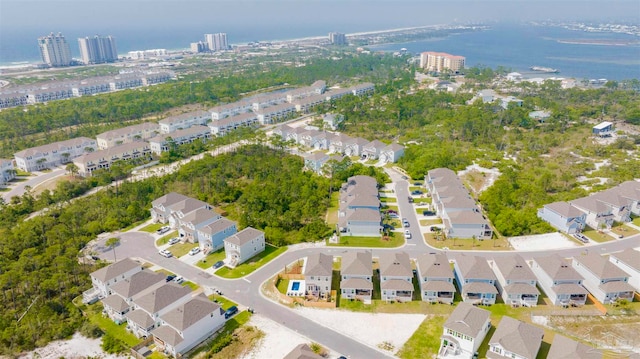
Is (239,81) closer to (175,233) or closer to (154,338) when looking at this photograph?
(175,233)

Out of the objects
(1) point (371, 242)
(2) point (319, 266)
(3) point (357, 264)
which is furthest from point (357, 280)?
(1) point (371, 242)

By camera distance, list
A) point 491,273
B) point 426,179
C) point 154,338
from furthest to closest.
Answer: point 426,179 → point 491,273 → point 154,338

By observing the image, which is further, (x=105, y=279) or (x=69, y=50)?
(x=69, y=50)

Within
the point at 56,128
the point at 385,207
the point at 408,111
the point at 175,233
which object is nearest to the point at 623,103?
the point at 408,111

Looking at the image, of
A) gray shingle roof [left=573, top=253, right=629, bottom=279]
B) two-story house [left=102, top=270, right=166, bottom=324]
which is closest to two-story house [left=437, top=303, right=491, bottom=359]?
gray shingle roof [left=573, top=253, right=629, bottom=279]

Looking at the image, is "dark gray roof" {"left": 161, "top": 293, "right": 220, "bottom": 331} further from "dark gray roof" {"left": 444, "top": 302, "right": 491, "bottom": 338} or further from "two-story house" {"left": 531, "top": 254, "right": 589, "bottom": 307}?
"two-story house" {"left": 531, "top": 254, "right": 589, "bottom": 307}

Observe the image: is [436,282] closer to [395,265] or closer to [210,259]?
[395,265]
